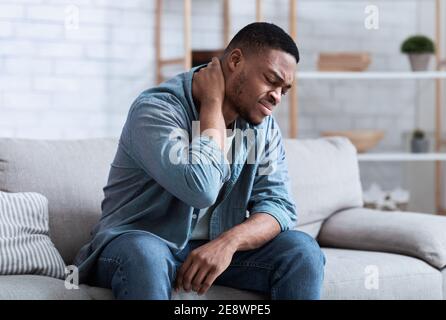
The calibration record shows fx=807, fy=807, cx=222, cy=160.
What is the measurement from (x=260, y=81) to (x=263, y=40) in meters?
0.11

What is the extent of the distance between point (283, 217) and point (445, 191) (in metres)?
2.65

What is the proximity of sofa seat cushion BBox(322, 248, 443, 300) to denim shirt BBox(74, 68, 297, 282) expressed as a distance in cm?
25

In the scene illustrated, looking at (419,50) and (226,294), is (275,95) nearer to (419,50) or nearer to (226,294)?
(226,294)

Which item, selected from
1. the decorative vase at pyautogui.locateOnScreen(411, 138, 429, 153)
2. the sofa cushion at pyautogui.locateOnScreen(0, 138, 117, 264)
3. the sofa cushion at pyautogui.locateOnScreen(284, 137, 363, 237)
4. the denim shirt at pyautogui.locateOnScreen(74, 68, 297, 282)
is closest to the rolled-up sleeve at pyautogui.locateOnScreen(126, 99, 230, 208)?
the denim shirt at pyautogui.locateOnScreen(74, 68, 297, 282)

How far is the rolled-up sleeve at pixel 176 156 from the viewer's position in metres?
1.95

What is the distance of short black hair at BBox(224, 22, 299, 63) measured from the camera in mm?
2135

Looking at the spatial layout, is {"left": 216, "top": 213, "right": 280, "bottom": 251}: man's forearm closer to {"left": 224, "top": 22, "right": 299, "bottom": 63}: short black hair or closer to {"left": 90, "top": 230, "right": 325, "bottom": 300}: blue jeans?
{"left": 90, "top": 230, "right": 325, "bottom": 300}: blue jeans

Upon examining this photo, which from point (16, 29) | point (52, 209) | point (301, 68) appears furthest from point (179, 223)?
point (301, 68)

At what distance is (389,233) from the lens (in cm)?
270

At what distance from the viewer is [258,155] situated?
2.29 metres

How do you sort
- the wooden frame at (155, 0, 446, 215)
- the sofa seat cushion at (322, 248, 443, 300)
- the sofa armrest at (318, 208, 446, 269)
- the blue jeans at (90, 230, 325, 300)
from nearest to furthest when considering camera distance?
the blue jeans at (90, 230, 325, 300), the sofa seat cushion at (322, 248, 443, 300), the sofa armrest at (318, 208, 446, 269), the wooden frame at (155, 0, 446, 215)

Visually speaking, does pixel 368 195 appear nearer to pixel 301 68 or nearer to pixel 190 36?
pixel 301 68

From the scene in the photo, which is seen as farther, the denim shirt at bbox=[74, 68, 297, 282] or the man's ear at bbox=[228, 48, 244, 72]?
the man's ear at bbox=[228, 48, 244, 72]

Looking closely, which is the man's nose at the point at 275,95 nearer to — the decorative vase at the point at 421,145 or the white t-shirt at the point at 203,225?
the white t-shirt at the point at 203,225
